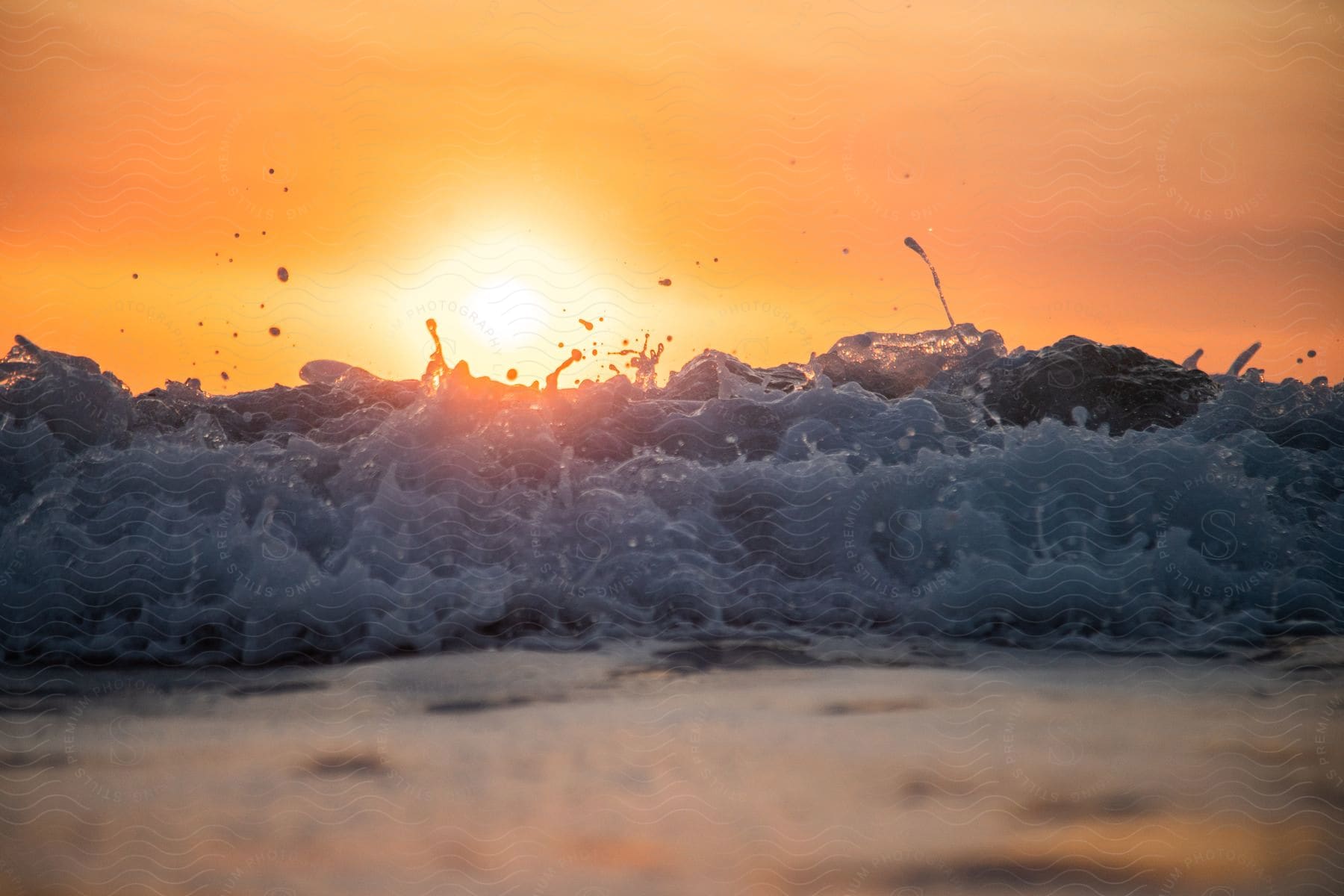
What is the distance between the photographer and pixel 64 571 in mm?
5234

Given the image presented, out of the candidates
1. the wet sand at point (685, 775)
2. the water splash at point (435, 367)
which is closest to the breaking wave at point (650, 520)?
the water splash at point (435, 367)

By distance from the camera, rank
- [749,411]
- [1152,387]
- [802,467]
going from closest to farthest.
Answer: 1. [802,467]
2. [749,411]
3. [1152,387]

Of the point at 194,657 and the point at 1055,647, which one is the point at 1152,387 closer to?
the point at 1055,647

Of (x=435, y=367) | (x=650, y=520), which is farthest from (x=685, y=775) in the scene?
(x=435, y=367)

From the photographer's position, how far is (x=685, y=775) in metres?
3.31

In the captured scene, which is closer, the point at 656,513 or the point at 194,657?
the point at 194,657

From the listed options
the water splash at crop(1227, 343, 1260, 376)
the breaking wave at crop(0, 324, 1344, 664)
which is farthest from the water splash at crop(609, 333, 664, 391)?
the water splash at crop(1227, 343, 1260, 376)

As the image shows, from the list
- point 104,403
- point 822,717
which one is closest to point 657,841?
point 822,717

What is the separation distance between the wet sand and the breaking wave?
0.44 m

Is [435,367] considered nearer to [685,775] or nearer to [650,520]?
[650,520]

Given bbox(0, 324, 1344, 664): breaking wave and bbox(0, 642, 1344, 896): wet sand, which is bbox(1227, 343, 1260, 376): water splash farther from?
bbox(0, 642, 1344, 896): wet sand

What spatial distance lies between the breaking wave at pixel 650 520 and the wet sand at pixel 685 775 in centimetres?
44

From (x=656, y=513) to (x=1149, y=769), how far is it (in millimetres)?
2562

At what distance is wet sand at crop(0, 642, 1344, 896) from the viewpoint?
2.86 m
